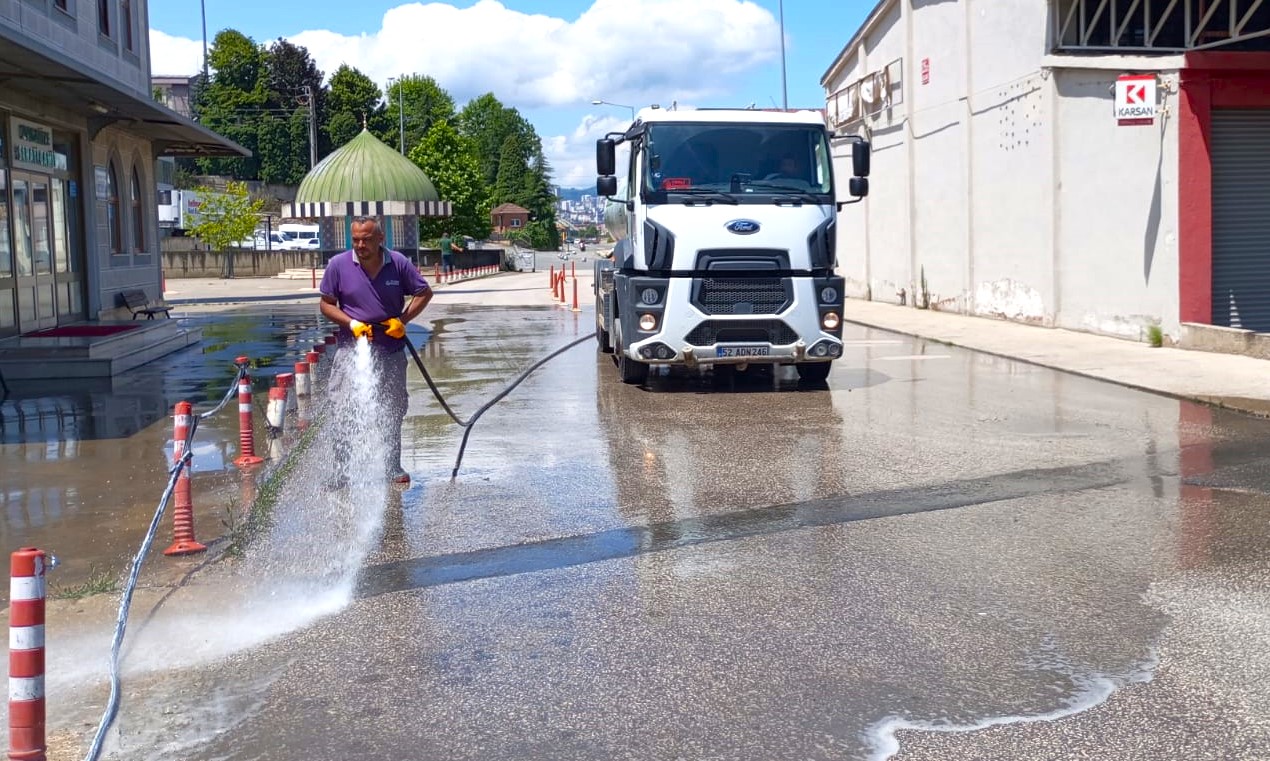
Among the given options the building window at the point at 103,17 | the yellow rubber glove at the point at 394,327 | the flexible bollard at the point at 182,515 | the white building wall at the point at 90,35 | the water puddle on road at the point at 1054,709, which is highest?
the building window at the point at 103,17

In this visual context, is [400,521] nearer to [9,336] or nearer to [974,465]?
[974,465]

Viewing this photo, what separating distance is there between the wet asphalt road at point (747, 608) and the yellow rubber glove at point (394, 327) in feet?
3.67

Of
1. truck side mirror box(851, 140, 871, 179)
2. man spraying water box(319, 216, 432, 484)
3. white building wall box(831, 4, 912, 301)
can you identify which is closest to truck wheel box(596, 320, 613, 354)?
truck side mirror box(851, 140, 871, 179)

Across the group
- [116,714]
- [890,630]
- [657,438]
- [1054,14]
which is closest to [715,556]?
[890,630]

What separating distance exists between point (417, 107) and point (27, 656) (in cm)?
11495

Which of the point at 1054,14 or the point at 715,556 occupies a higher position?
the point at 1054,14

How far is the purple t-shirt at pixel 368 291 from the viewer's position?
29.9ft

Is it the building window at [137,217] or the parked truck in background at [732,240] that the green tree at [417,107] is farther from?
the parked truck in background at [732,240]

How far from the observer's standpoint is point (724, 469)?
9.88m

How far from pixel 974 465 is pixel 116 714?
675cm

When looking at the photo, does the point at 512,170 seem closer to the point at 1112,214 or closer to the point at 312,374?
the point at 1112,214

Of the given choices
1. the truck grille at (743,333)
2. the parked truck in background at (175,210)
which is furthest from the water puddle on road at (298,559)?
the parked truck in background at (175,210)

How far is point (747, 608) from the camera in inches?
243

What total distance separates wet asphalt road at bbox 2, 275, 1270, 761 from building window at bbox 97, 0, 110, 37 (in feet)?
51.3
